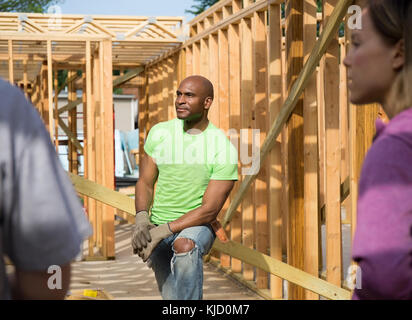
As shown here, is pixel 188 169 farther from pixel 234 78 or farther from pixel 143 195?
pixel 234 78

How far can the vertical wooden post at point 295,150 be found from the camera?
5.75 m

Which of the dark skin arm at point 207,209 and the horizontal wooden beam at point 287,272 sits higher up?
the dark skin arm at point 207,209

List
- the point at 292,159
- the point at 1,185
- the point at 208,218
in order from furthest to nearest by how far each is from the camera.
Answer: the point at 292,159 < the point at 208,218 < the point at 1,185

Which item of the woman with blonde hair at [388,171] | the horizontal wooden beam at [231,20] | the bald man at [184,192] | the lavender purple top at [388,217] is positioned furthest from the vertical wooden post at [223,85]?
the lavender purple top at [388,217]

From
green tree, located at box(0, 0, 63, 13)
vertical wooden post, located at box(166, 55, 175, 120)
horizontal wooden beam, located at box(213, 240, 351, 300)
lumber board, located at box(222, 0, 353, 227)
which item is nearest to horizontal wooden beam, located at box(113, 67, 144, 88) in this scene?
vertical wooden post, located at box(166, 55, 175, 120)

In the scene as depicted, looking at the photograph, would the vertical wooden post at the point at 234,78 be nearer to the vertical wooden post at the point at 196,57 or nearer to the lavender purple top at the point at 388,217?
the vertical wooden post at the point at 196,57

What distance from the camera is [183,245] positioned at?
3871 millimetres

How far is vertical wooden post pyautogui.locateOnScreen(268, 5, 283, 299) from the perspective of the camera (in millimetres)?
6445

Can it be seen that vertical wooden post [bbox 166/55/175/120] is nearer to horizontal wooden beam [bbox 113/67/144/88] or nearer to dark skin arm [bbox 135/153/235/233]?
horizontal wooden beam [bbox 113/67/144/88]

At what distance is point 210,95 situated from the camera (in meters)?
4.55

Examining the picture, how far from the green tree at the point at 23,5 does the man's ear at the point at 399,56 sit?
32.4m

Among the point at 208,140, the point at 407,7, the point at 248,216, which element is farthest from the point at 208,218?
the point at 248,216
